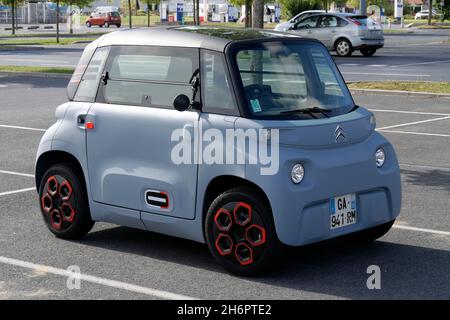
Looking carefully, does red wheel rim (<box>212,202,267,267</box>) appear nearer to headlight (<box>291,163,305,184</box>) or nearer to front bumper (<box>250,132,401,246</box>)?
front bumper (<box>250,132,401,246</box>)

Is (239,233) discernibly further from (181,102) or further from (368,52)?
(368,52)

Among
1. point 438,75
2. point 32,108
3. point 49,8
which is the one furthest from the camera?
point 49,8

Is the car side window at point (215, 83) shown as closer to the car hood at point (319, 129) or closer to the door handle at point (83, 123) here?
the car hood at point (319, 129)

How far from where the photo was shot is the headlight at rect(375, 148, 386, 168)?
7012 millimetres

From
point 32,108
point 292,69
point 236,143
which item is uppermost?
point 292,69

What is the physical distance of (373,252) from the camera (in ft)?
23.7

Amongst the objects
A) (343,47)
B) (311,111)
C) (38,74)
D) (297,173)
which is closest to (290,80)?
(311,111)

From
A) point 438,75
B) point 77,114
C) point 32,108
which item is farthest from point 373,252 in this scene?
point 438,75

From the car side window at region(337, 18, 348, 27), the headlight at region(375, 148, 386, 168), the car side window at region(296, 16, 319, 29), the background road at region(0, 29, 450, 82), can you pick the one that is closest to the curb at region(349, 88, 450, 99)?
the background road at region(0, 29, 450, 82)

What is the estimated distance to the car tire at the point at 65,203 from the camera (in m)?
7.46

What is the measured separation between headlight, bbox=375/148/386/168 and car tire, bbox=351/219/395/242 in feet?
1.62

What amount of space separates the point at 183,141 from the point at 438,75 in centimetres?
1964
